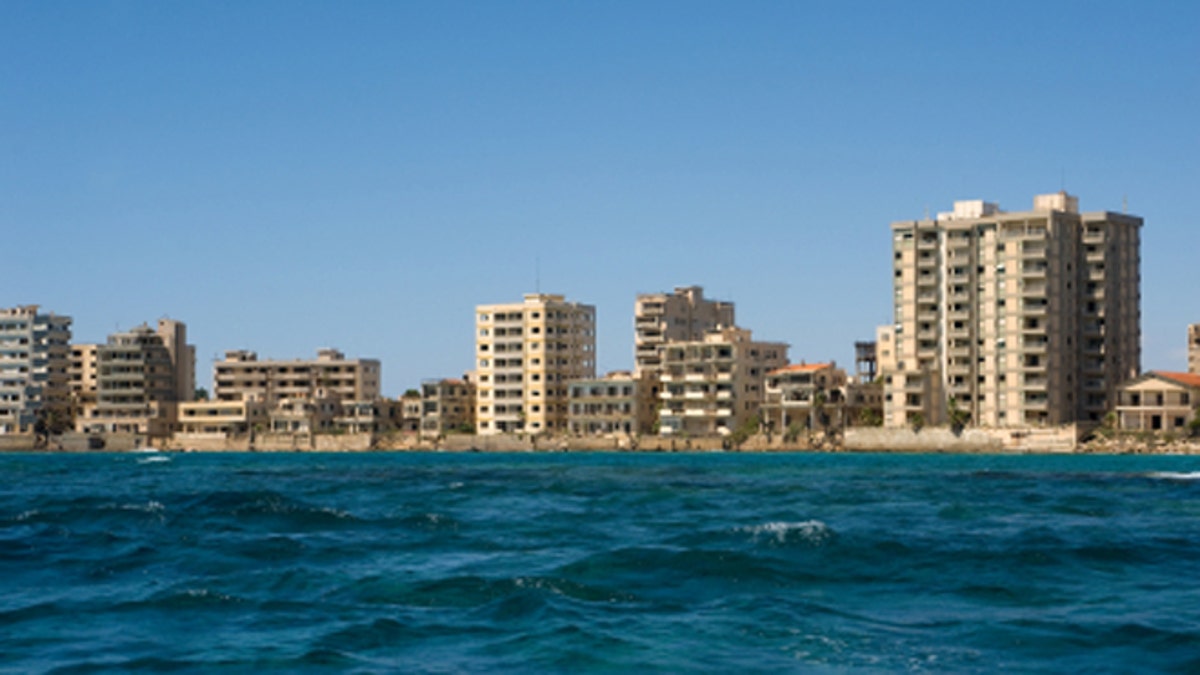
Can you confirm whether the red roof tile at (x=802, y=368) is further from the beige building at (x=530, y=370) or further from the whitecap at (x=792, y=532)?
the whitecap at (x=792, y=532)

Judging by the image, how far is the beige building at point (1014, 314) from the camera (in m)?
150

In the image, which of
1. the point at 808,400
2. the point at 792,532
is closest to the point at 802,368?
the point at 808,400

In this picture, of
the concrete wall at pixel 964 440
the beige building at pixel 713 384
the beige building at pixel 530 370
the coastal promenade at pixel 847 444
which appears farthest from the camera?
the beige building at pixel 530 370

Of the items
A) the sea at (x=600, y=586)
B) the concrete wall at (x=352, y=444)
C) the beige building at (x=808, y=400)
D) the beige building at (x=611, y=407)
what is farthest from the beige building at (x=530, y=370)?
the sea at (x=600, y=586)

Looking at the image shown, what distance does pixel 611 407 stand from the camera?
620 feet

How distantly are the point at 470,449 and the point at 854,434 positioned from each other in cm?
5265

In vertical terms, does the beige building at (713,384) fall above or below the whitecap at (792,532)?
above

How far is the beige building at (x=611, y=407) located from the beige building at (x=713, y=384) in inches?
163

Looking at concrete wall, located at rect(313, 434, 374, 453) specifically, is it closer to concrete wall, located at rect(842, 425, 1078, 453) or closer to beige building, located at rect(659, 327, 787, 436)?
beige building, located at rect(659, 327, 787, 436)

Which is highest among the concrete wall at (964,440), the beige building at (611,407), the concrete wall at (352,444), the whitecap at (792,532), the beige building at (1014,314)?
the beige building at (1014,314)

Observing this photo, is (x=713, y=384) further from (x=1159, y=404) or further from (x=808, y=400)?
(x=1159, y=404)

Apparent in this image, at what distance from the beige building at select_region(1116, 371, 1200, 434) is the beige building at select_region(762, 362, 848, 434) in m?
35.1

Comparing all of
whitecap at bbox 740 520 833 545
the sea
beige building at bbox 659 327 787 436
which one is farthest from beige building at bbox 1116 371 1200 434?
whitecap at bbox 740 520 833 545

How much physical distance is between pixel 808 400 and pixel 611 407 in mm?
28037
